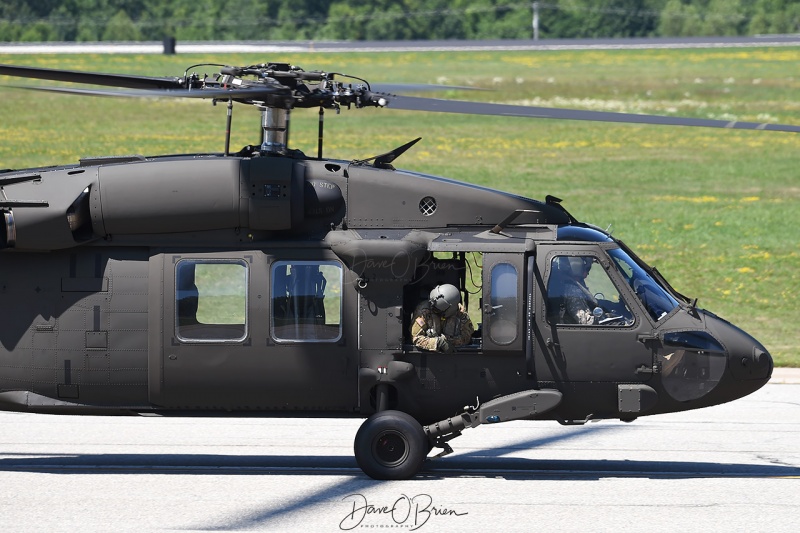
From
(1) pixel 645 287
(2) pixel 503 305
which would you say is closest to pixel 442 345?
(2) pixel 503 305

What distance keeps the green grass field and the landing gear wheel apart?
8.46 meters

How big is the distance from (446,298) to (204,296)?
2.30 m

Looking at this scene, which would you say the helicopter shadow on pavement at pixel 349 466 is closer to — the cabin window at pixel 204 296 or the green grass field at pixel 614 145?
the cabin window at pixel 204 296

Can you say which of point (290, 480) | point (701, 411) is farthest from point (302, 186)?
point (701, 411)

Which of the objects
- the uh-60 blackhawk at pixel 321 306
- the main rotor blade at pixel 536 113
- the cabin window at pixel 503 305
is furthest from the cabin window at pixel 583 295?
the main rotor blade at pixel 536 113

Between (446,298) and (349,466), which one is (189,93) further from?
(349,466)

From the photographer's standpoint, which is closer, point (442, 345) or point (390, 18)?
point (442, 345)

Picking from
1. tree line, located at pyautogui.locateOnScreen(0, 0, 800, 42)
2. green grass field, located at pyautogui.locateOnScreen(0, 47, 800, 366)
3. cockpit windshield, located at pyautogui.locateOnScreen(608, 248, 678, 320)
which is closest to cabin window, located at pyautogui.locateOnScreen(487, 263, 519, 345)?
cockpit windshield, located at pyautogui.locateOnScreen(608, 248, 678, 320)

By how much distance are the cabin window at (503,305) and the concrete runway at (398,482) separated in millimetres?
1382

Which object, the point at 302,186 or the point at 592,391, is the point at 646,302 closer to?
the point at 592,391

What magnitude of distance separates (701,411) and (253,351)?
253 inches

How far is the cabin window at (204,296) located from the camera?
37.9 feet

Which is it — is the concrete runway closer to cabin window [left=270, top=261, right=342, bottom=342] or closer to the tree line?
cabin window [left=270, top=261, right=342, bottom=342]

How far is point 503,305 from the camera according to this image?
11.3 m
